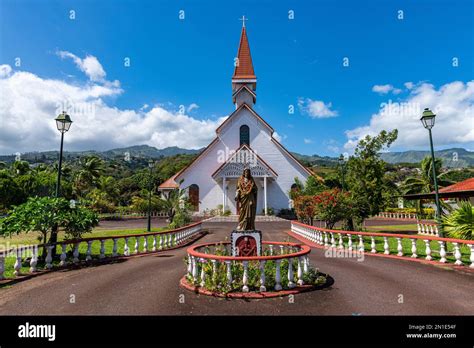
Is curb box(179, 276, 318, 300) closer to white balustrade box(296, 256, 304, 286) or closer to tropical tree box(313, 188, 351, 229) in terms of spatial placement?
white balustrade box(296, 256, 304, 286)

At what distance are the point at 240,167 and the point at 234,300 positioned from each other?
84.1 feet

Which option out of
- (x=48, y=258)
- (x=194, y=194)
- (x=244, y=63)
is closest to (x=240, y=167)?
(x=194, y=194)

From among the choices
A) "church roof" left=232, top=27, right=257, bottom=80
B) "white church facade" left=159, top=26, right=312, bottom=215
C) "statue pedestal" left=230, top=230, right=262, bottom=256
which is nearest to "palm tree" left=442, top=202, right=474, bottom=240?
"statue pedestal" left=230, top=230, right=262, bottom=256

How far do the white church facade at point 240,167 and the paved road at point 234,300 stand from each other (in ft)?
75.5

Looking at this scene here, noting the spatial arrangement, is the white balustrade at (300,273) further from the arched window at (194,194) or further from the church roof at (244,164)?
the arched window at (194,194)

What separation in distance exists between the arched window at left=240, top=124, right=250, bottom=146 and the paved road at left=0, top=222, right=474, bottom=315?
28.1m

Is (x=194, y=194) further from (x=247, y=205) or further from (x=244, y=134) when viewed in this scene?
(x=247, y=205)

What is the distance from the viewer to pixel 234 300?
19.2 feet

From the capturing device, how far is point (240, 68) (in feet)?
135

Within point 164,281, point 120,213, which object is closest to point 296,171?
point 120,213

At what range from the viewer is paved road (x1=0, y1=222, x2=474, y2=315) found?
17.4ft

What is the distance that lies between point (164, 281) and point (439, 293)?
21.4ft

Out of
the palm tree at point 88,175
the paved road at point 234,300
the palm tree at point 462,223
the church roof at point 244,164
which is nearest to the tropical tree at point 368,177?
the palm tree at point 462,223
